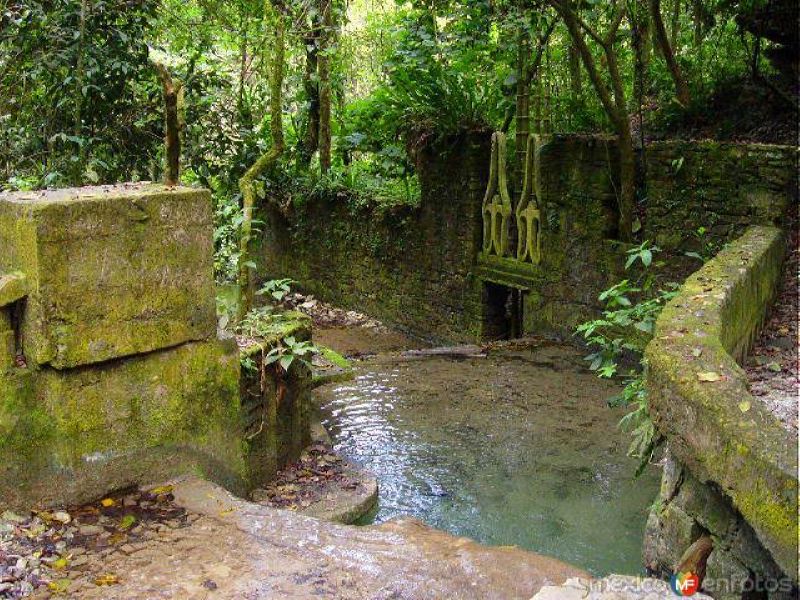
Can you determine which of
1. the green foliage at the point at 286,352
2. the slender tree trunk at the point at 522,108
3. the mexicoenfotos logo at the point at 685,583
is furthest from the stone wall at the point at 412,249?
the mexicoenfotos logo at the point at 685,583

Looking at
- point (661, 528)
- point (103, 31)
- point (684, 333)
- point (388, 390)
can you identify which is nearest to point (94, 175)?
point (103, 31)

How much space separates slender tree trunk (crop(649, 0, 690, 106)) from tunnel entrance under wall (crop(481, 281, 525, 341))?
298 cm

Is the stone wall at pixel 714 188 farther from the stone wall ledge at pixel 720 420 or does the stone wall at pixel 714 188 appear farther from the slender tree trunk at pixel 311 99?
the slender tree trunk at pixel 311 99

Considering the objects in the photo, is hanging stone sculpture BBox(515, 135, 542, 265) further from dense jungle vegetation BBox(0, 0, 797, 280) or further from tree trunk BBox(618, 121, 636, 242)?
tree trunk BBox(618, 121, 636, 242)

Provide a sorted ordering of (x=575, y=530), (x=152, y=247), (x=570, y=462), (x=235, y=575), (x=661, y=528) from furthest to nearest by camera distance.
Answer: (x=570, y=462), (x=575, y=530), (x=152, y=247), (x=235, y=575), (x=661, y=528)

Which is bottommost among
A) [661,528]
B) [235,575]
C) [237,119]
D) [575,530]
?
[575,530]

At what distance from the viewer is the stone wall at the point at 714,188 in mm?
7645

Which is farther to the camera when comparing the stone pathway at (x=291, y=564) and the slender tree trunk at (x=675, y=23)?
the slender tree trunk at (x=675, y=23)

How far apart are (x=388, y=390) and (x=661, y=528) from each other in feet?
15.9

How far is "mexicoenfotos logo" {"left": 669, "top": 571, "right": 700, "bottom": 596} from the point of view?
249 centimetres

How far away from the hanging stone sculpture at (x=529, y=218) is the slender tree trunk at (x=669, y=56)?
1638mm

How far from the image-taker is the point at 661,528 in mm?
3074

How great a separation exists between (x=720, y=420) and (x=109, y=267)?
2.73 metres

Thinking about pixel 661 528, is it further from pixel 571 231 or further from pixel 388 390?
pixel 571 231
